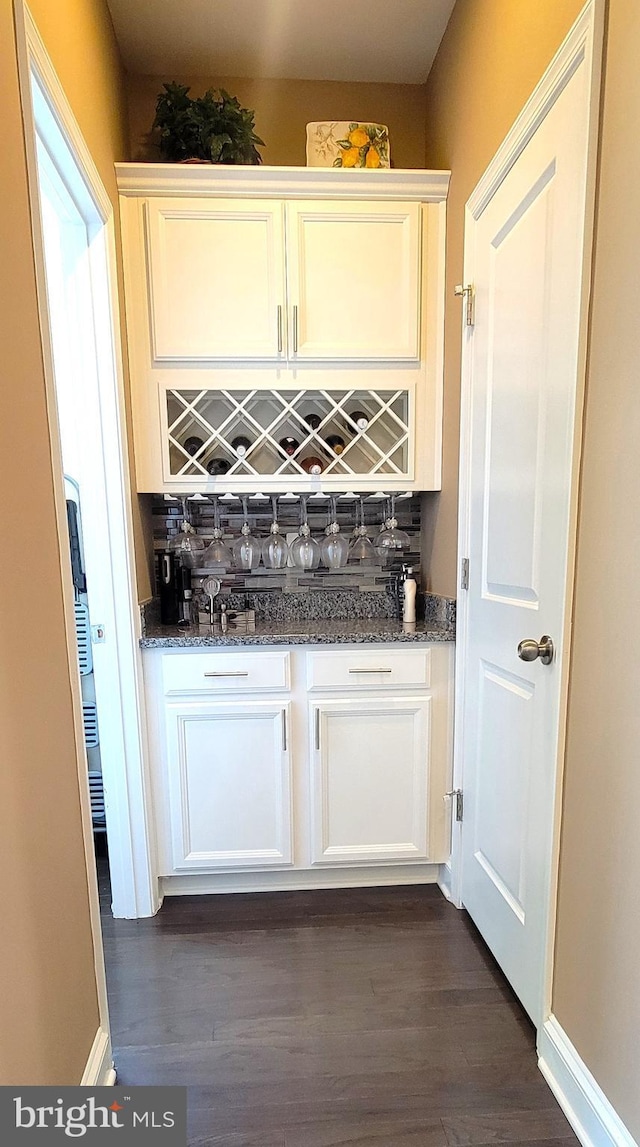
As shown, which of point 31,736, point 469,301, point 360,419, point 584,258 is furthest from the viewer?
point 360,419

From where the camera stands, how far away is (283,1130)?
4.03ft

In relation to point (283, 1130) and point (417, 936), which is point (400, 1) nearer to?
point (417, 936)

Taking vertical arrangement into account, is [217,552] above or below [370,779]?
above

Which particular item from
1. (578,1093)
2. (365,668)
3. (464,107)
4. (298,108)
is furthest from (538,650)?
(298,108)

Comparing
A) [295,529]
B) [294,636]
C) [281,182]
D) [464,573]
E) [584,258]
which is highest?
[281,182]

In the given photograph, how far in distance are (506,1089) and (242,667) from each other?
4.10 ft

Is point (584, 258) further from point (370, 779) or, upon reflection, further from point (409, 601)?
point (370, 779)

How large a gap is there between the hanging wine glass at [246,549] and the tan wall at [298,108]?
1.32 m

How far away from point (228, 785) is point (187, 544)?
86 centimetres

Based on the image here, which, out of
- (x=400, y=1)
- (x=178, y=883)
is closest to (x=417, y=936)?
(x=178, y=883)

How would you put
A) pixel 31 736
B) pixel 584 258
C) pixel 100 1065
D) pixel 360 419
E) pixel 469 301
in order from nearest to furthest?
pixel 31 736
pixel 584 258
pixel 100 1065
pixel 469 301
pixel 360 419

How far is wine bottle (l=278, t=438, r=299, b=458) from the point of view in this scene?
6.63 feet

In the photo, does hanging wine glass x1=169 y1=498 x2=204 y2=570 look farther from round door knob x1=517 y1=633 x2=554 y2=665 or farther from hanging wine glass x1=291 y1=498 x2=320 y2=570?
round door knob x1=517 y1=633 x2=554 y2=665

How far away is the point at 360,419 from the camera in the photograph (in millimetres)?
2041
